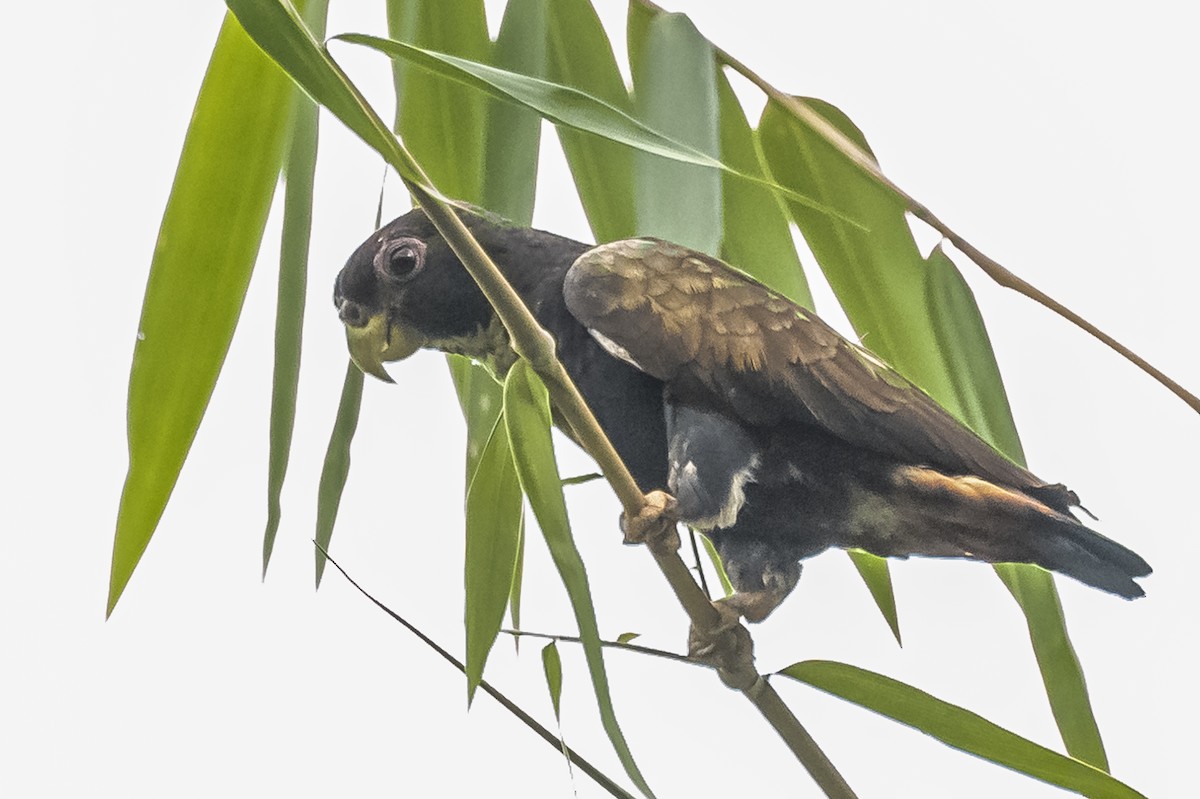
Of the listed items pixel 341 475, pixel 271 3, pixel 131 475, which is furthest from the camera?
pixel 341 475

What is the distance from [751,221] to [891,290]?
9 cm

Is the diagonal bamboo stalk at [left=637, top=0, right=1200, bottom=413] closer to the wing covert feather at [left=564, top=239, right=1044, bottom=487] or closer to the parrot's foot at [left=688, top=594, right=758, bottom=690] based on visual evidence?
the wing covert feather at [left=564, top=239, right=1044, bottom=487]

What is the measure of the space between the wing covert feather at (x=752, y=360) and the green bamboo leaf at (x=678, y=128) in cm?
2

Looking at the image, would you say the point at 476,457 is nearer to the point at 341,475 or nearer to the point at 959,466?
the point at 341,475

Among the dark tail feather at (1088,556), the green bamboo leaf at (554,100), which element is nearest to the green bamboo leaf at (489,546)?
the green bamboo leaf at (554,100)

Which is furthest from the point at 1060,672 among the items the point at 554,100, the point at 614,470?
the point at 554,100

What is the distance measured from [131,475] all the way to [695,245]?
0.31m

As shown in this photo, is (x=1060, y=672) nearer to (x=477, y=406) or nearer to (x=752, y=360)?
(x=752, y=360)

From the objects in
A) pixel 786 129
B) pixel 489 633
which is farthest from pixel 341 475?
pixel 786 129

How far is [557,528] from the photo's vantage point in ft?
1.56

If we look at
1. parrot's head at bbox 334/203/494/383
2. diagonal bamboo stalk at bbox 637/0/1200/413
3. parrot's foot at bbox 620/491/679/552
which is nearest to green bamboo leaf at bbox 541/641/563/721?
parrot's foot at bbox 620/491/679/552

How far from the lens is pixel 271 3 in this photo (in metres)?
0.43

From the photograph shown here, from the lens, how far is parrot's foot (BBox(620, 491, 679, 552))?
0.56 metres

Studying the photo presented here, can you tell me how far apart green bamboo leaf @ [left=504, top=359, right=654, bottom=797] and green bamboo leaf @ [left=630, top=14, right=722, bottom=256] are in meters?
0.21
